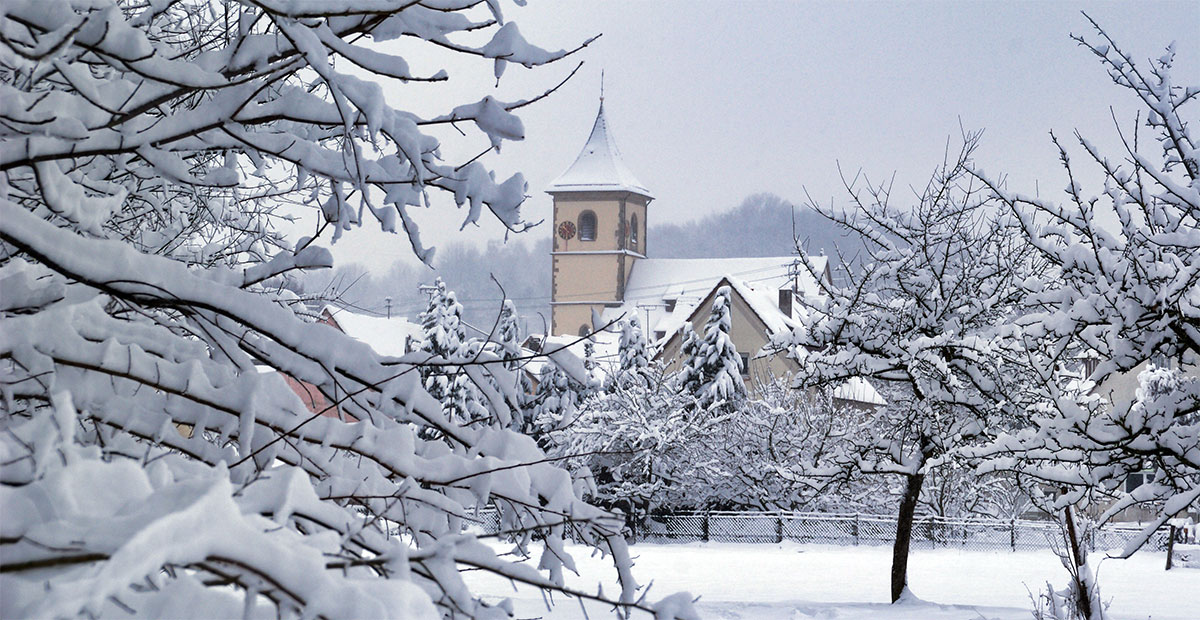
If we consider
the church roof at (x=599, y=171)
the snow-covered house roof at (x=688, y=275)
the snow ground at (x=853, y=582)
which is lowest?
the snow ground at (x=853, y=582)

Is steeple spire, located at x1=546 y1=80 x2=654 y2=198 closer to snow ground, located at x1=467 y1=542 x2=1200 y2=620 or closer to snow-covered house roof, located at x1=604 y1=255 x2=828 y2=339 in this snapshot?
snow-covered house roof, located at x1=604 y1=255 x2=828 y2=339

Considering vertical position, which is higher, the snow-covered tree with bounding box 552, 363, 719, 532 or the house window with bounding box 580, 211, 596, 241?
the house window with bounding box 580, 211, 596, 241

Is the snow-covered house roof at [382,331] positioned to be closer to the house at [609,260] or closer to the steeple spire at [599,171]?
the house at [609,260]

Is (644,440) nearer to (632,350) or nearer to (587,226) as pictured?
(632,350)

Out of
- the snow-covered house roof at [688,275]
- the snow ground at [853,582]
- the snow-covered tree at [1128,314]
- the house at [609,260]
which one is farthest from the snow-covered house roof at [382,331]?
the snow-covered tree at [1128,314]

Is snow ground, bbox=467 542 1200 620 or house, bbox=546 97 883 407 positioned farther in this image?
house, bbox=546 97 883 407

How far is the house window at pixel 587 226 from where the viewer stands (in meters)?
67.6

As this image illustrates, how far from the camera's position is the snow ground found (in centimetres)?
1230

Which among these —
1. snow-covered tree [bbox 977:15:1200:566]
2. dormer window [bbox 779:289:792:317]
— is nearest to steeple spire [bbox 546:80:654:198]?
dormer window [bbox 779:289:792:317]

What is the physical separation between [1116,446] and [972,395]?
5.51 m

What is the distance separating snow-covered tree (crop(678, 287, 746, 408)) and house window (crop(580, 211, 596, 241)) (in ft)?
117

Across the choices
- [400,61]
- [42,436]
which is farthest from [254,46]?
[42,436]

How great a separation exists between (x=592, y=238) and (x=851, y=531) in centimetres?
4136

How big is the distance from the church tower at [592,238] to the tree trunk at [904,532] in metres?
51.3
